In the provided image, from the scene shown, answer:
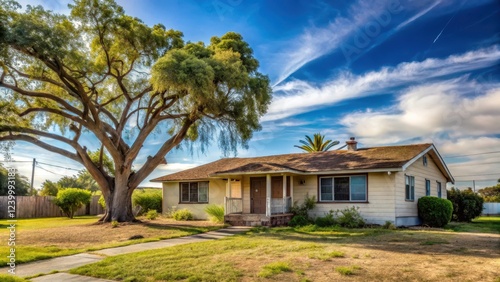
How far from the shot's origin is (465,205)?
2278 cm

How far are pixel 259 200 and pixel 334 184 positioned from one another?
4.26 meters

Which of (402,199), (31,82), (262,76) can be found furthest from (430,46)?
(31,82)

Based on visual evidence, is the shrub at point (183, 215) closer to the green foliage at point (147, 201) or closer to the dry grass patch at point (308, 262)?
the green foliage at point (147, 201)

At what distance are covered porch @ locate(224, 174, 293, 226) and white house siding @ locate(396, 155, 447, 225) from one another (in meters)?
5.05

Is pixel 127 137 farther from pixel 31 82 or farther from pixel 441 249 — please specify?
pixel 441 249

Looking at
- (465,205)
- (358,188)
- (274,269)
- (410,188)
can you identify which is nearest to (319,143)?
(465,205)

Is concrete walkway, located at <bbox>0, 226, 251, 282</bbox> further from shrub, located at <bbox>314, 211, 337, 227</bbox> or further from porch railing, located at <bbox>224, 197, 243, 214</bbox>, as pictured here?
shrub, located at <bbox>314, 211, 337, 227</bbox>

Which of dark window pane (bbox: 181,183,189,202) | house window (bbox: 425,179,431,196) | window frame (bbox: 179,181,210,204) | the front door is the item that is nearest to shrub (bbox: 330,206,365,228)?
the front door

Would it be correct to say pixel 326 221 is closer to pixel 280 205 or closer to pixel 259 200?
pixel 280 205

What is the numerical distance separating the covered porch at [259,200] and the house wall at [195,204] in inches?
38.2

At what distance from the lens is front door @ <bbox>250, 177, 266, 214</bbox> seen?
20.3 m

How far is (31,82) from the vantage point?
1917 cm

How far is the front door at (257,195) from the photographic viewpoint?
2031 centimetres

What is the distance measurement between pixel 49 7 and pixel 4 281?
14.4m
